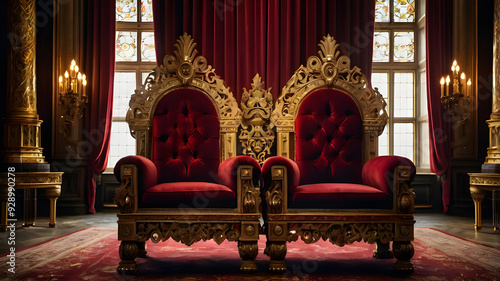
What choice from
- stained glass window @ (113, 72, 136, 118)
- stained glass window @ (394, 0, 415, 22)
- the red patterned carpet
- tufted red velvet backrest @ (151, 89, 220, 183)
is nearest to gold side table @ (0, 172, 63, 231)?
the red patterned carpet

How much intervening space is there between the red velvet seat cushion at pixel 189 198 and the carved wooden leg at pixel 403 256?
3.16 feet

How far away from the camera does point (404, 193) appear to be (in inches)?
95.8

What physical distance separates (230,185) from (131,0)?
4.23 meters

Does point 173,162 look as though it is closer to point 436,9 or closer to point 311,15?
point 311,15

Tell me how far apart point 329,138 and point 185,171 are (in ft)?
3.44

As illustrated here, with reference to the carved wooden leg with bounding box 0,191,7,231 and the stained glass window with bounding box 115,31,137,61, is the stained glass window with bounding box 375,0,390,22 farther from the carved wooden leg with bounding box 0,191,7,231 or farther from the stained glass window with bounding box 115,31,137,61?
the carved wooden leg with bounding box 0,191,7,231

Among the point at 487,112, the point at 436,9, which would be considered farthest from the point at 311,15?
the point at 487,112

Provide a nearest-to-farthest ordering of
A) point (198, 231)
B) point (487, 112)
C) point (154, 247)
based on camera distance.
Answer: point (198, 231)
point (154, 247)
point (487, 112)

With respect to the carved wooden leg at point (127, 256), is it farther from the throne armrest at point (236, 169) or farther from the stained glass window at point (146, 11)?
the stained glass window at point (146, 11)

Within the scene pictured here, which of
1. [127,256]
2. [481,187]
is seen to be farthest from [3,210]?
[481,187]

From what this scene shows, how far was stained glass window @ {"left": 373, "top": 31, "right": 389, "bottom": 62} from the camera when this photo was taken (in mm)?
5875

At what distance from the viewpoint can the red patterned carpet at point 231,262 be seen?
2316 mm

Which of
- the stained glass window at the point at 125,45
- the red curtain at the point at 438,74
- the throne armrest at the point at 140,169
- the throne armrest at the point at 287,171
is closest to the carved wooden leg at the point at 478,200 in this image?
the red curtain at the point at 438,74

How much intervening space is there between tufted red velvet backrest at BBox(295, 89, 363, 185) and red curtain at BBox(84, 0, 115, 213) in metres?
3.17
